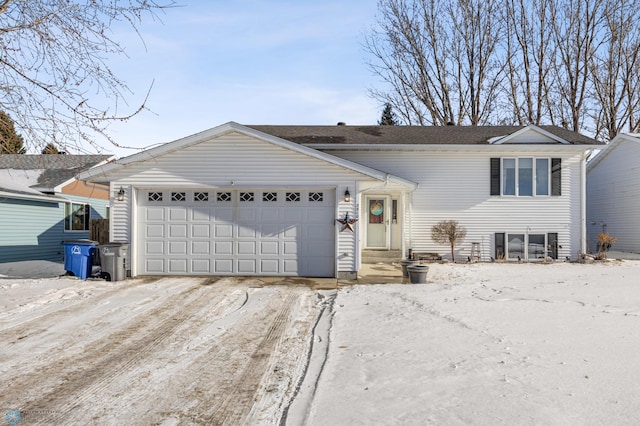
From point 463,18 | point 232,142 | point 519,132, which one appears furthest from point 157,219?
point 463,18

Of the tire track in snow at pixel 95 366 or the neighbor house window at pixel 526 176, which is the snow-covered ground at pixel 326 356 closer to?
the tire track in snow at pixel 95 366

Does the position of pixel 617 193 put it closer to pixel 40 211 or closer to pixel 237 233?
pixel 237 233

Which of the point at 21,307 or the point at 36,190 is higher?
the point at 36,190

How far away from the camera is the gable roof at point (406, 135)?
47.1 ft

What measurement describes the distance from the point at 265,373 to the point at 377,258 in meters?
10.4

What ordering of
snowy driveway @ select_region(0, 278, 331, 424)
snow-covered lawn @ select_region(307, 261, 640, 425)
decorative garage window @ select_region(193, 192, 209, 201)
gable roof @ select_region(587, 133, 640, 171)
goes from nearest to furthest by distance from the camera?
snow-covered lawn @ select_region(307, 261, 640, 425), snowy driveway @ select_region(0, 278, 331, 424), decorative garage window @ select_region(193, 192, 209, 201), gable roof @ select_region(587, 133, 640, 171)

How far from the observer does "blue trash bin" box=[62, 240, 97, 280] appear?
1046cm

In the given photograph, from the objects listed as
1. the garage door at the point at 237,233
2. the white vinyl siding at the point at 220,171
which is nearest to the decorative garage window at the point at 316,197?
the garage door at the point at 237,233

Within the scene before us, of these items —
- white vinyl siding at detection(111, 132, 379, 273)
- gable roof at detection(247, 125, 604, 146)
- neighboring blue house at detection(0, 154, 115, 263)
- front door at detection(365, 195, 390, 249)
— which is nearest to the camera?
white vinyl siding at detection(111, 132, 379, 273)

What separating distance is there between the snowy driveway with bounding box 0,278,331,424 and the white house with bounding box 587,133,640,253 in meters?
14.5

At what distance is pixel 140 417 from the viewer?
3396mm

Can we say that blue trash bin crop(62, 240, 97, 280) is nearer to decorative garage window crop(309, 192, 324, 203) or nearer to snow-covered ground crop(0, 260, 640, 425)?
snow-covered ground crop(0, 260, 640, 425)

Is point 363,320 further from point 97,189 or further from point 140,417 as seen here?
point 97,189

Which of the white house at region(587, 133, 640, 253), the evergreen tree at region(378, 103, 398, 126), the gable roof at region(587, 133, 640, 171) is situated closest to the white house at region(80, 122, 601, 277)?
the gable roof at region(587, 133, 640, 171)
